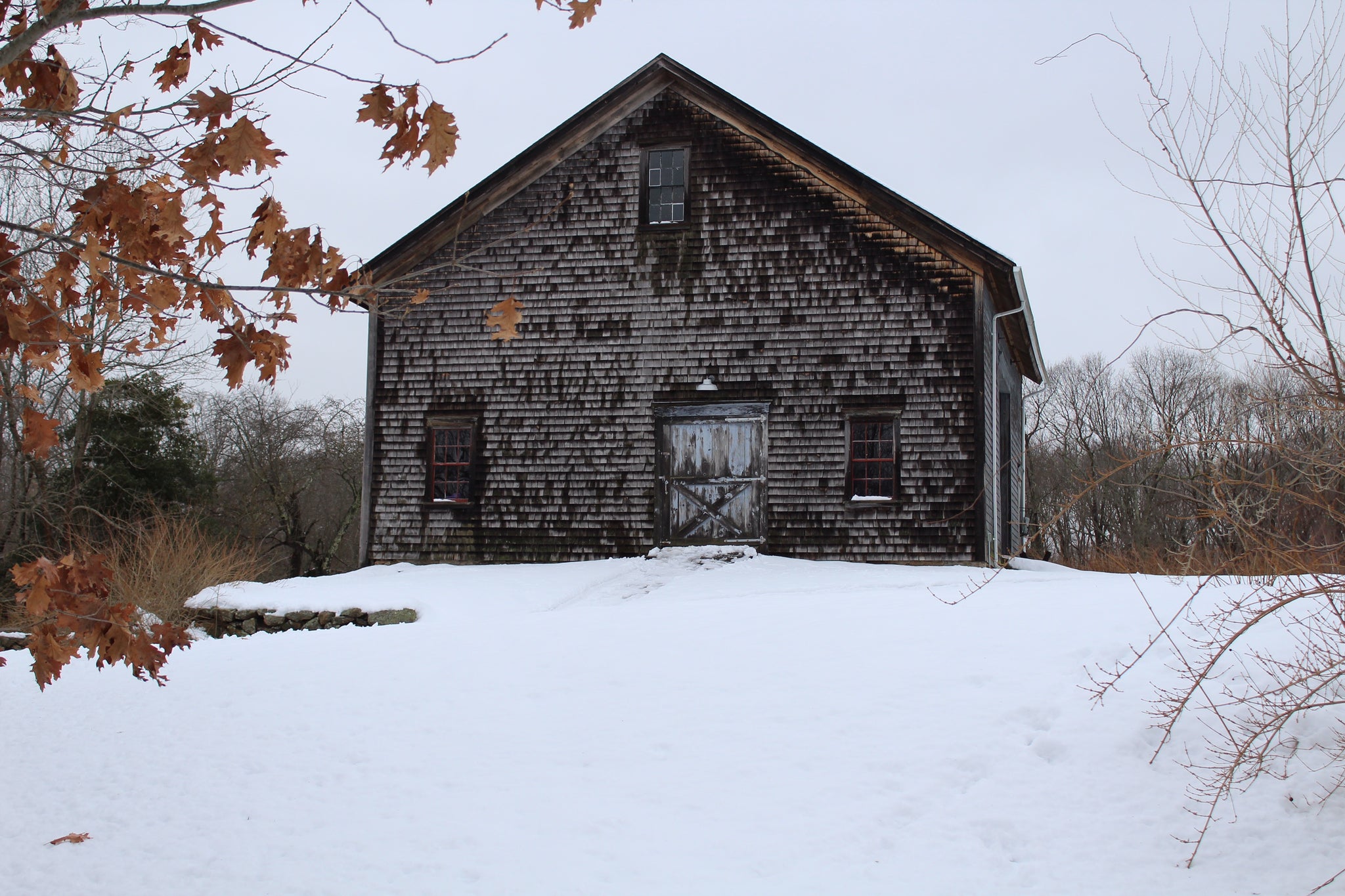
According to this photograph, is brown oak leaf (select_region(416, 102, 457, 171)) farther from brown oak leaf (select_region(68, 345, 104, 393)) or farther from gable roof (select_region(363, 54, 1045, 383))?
gable roof (select_region(363, 54, 1045, 383))

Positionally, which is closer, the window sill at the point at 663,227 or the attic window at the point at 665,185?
the window sill at the point at 663,227

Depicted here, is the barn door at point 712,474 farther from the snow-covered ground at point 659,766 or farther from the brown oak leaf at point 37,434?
the brown oak leaf at point 37,434

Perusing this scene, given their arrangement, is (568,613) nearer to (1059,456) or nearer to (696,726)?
(696,726)

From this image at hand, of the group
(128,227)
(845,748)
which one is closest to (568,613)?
(845,748)

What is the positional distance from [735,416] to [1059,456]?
1215 inches

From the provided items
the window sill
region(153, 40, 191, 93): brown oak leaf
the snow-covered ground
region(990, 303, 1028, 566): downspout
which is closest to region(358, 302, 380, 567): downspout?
the window sill

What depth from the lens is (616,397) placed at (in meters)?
15.3

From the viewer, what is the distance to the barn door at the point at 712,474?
49.0ft

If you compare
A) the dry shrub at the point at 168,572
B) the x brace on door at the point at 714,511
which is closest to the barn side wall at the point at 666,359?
the x brace on door at the point at 714,511

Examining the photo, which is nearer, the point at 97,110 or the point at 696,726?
the point at 97,110

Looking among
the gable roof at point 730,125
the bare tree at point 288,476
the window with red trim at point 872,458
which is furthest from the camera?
the bare tree at point 288,476

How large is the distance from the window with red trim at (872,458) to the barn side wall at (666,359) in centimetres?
20

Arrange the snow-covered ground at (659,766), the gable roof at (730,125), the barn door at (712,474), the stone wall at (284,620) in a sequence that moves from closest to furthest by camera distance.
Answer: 1. the snow-covered ground at (659,766)
2. the stone wall at (284,620)
3. the gable roof at (730,125)
4. the barn door at (712,474)

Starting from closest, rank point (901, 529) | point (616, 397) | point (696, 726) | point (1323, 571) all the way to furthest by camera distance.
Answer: point (1323, 571) < point (696, 726) < point (901, 529) < point (616, 397)
